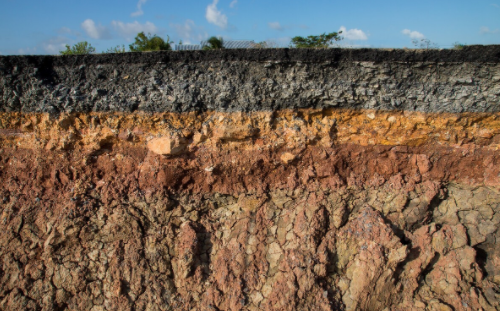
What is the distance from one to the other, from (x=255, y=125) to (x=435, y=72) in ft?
6.45

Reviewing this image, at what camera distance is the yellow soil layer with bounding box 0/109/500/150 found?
3.37m

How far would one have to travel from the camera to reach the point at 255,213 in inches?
136

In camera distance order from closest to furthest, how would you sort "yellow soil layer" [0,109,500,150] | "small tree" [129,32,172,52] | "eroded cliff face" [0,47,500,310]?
"eroded cliff face" [0,47,500,310]
"yellow soil layer" [0,109,500,150]
"small tree" [129,32,172,52]

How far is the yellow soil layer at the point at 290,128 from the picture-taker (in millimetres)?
3365

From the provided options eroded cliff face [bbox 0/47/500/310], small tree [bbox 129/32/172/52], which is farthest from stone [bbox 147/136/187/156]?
small tree [bbox 129/32/172/52]

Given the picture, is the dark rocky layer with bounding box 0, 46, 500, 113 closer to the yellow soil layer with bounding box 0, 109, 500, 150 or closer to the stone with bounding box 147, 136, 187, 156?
the yellow soil layer with bounding box 0, 109, 500, 150

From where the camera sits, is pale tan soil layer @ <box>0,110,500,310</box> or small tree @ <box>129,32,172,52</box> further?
small tree @ <box>129,32,172,52</box>

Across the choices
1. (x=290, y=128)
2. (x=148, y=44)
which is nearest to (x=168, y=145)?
(x=290, y=128)

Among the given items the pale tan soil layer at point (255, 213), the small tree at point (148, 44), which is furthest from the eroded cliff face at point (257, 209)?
the small tree at point (148, 44)

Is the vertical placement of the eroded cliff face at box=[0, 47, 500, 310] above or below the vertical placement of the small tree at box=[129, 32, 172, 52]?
below

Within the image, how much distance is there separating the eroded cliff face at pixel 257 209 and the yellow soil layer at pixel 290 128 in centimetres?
2

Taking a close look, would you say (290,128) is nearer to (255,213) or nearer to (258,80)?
(258,80)

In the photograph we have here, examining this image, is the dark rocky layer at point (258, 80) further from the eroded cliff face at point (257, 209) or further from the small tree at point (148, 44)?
the small tree at point (148, 44)

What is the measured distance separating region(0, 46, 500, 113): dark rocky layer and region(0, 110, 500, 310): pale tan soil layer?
0.14 meters
